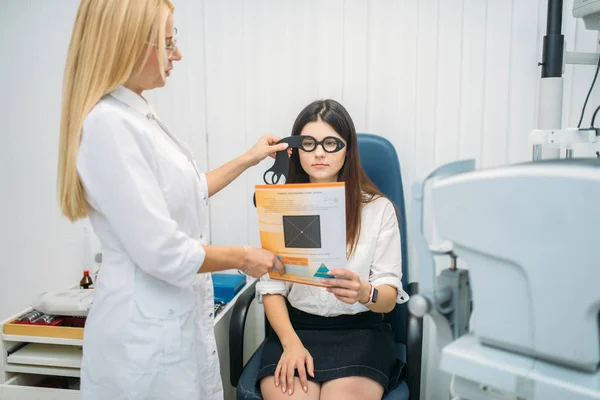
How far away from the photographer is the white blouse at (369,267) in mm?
1550

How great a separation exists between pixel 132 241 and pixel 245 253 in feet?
0.96

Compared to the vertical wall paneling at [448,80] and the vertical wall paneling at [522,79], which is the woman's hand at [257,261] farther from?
the vertical wall paneling at [522,79]

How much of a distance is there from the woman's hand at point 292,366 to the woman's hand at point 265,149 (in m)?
0.59

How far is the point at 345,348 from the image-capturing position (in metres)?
1.48

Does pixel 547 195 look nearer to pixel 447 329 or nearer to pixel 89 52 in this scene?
pixel 447 329

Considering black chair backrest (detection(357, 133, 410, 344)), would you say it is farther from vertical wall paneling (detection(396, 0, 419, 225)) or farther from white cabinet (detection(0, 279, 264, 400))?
white cabinet (detection(0, 279, 264, 400))

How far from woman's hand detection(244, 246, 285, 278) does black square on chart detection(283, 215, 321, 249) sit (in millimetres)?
62

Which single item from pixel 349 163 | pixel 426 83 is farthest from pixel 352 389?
pixel 426 83

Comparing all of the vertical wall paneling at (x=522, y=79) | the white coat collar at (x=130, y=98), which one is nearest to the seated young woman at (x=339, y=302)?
the white coat collar at (x=130, y=98)

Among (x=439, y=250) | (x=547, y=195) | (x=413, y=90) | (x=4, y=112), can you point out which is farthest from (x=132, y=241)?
(x=4, y=112)

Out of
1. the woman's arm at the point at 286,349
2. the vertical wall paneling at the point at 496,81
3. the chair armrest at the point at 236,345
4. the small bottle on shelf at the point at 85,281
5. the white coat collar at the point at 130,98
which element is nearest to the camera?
the white coat collar at the point at 130,98

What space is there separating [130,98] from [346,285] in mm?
724

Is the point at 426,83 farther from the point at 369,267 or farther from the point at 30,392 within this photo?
the point at 30,392

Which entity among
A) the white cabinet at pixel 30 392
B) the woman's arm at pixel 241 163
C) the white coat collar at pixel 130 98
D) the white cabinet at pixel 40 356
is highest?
the white coat collar at pixel 130 98
